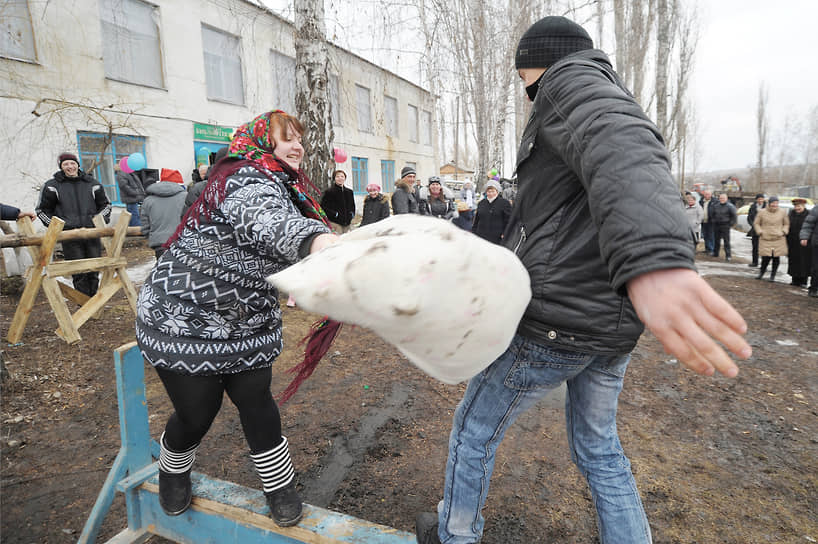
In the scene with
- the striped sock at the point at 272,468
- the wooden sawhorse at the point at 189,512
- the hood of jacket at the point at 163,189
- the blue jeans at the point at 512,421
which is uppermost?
the hood of jacket at the point at 163,189

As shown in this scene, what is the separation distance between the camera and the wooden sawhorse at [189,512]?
5.39ft

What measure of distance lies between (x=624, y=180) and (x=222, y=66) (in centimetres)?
1550

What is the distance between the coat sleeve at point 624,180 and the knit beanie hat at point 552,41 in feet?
1.45

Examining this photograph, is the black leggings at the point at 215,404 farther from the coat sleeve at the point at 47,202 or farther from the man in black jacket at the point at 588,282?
the coat sleeve at the point at 47,202

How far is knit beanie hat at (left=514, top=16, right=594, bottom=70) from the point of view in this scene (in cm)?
135

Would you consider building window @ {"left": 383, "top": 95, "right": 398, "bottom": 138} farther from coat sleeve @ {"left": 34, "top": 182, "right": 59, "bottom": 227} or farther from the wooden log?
the wooden log

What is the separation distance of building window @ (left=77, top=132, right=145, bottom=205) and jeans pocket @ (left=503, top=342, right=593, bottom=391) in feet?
39.0

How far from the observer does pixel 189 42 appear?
12.3 metres

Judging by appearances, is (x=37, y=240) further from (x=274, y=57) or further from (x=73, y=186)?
(x=274, y=57)

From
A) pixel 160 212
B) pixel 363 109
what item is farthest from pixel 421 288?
pixel 363 109

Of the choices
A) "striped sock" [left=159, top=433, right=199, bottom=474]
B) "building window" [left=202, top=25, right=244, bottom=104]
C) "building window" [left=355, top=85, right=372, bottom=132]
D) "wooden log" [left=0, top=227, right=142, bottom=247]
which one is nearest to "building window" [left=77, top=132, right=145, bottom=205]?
"building window" [left=202, top=25, right=244, bottom=104]

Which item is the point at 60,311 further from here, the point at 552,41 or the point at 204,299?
the point at 552,41

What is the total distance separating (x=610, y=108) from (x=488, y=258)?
41 cm

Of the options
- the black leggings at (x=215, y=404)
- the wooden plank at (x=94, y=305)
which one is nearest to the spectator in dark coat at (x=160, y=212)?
the wooden plank at (x=94, y=305)
